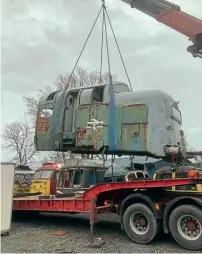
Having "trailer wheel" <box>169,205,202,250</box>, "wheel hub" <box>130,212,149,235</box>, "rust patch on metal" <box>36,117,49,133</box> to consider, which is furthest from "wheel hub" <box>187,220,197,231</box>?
"rust patch on metal" <box>36,117,49,133</box>

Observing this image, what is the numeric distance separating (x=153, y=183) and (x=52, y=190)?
Answer: 4.98 meters

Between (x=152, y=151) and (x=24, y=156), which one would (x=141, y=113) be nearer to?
(x=152, y=151)

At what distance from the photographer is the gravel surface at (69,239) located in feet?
23.7

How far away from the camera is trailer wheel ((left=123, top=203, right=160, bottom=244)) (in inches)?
301

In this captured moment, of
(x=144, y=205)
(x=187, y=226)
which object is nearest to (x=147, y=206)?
(x=144, y=205)

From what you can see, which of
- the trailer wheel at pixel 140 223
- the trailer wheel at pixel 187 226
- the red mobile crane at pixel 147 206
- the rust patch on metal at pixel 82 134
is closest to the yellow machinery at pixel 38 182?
the red mobile crane at pixel 147 206

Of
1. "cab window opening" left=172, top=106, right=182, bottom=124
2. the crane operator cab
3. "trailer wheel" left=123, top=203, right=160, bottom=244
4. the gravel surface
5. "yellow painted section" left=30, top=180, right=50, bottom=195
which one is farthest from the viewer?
"yellow painted section" left=30, top=180, right=50, bottom=195

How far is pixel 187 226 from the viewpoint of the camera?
7316mm

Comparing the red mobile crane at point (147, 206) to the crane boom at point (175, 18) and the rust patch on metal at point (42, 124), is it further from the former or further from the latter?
the crane boom at point (175, 18)

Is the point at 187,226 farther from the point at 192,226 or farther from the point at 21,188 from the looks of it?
the point at 21,188

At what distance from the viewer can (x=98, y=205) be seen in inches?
349

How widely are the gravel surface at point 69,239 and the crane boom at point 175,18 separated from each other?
21.2 feet

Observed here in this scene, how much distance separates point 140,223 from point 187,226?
1.20m

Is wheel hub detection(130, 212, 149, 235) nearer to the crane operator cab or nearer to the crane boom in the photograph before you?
the crane operator cab
